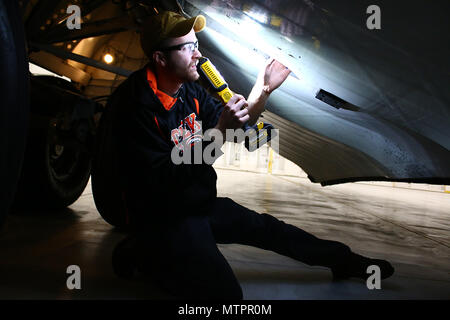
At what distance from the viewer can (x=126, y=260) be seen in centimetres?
110

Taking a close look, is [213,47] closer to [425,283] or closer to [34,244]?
[34,244]

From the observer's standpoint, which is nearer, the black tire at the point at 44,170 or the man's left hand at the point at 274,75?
the man's left hand at the point at 274,75

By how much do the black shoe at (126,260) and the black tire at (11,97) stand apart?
0.37 meters

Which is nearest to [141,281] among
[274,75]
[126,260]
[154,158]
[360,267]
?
[126,260]

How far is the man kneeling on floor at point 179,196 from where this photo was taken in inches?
37.0

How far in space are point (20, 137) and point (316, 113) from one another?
1404mm

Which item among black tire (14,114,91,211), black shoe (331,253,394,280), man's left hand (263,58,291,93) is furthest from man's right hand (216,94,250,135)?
black tire (14,114,91,211)

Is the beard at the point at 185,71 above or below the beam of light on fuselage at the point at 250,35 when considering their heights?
below

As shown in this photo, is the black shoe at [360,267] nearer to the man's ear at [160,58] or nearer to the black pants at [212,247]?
the black pants at [212,247]

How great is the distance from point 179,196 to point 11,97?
0.53 m

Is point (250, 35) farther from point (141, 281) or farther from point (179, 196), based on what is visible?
point (141, 281)

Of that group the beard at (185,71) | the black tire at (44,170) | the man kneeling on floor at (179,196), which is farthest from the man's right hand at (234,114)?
the black tire at (44,170)

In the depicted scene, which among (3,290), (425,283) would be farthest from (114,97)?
(425,283)

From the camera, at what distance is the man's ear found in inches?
41.8
